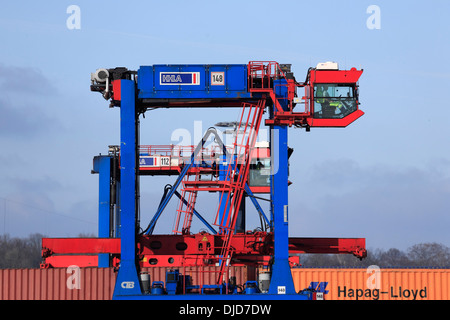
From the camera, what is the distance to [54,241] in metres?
33.3

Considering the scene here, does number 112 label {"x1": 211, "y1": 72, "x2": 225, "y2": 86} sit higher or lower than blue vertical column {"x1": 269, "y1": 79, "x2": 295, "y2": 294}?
higher

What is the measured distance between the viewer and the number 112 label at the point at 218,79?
108 ft

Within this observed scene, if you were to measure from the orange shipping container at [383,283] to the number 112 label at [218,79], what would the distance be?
672 inches

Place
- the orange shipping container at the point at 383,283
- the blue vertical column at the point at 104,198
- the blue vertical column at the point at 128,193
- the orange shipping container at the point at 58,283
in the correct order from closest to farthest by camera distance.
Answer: the blue vertical column at the point at 128,193 → the orange shipping container at the point at 58,283 → the orange shipping container at the point at 383,283 → the blue vertical column at the point at 104,198

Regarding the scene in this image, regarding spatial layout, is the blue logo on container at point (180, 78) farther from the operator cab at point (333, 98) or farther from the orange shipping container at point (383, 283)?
the orange shipping container at point (383, 283)

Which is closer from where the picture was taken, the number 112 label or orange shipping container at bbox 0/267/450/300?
the number 112 label

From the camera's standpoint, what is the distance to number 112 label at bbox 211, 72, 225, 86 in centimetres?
3303

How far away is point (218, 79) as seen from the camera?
33.0m

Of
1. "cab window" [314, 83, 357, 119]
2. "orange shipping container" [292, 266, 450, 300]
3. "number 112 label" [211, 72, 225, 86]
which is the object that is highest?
"number 112 label" [211, 72, 225, 86]

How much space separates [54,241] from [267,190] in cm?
2340

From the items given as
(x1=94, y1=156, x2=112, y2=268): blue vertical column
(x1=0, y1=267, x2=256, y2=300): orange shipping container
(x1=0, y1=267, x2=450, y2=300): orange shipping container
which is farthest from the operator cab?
(x1=94, y1=156, x2=112, y2=268): blue vertical column

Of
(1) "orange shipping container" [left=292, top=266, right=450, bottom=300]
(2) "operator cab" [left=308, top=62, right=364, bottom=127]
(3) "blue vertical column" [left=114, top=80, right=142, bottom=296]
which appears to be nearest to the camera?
(3) "blue vertical column" [left=114, top=80, right=142, bottom=296]

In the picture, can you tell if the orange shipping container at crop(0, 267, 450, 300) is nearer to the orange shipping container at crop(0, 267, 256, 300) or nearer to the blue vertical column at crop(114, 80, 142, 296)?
the orange shipping container at crop(0, 267, 256, 300)

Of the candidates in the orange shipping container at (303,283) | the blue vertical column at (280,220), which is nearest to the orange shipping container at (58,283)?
the orange shipping container at (303,283)
